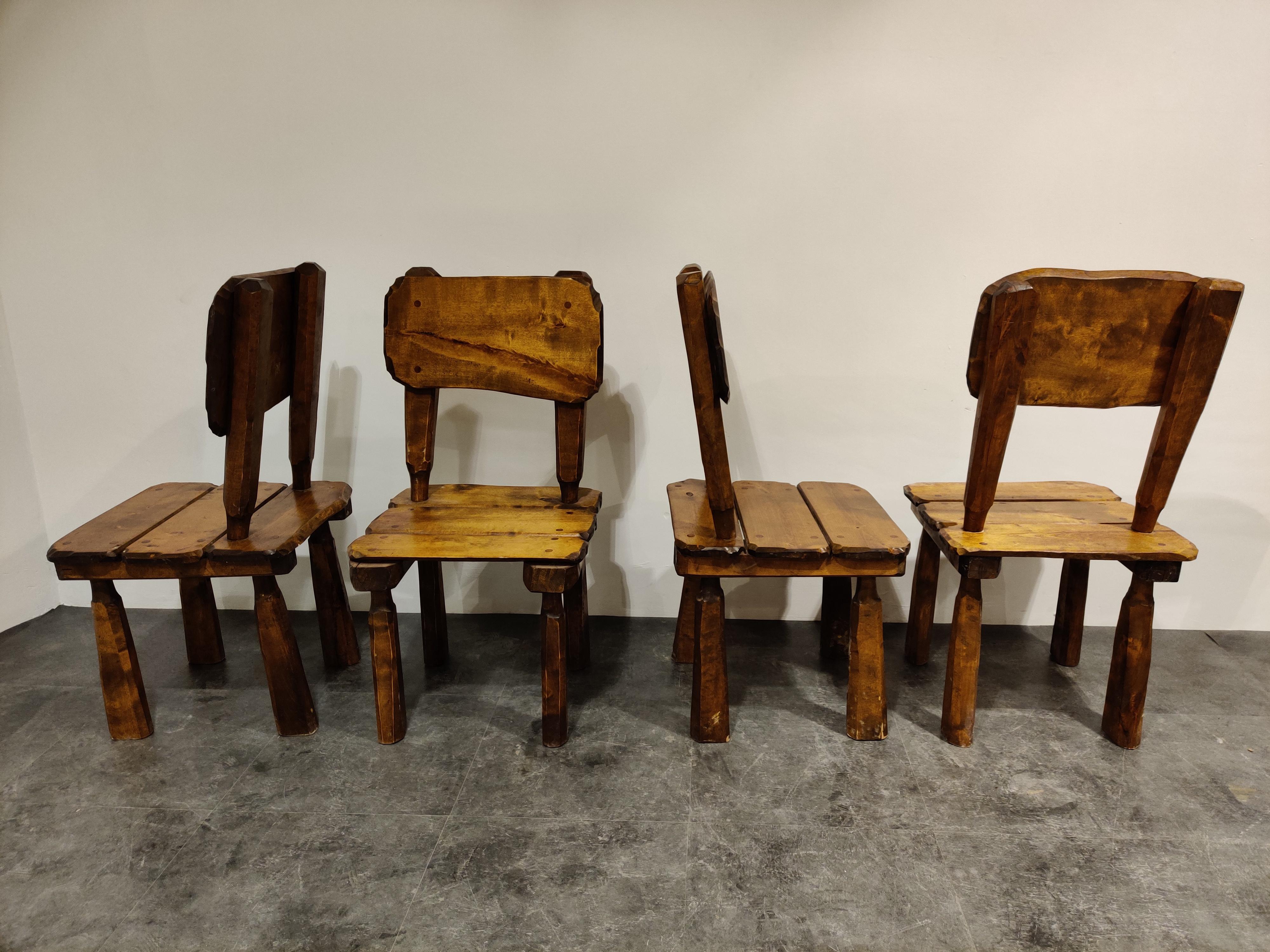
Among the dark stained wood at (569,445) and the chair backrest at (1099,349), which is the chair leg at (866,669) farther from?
the dark stained wood at (569,445)

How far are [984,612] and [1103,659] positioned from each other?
0.42m

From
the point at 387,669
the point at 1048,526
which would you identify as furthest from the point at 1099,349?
the point at 387,669

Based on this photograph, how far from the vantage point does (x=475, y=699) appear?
268 centimetres

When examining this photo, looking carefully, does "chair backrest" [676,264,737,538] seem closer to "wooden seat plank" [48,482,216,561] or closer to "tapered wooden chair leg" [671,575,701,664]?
"tapered wooden chair leg" [671,575,701,664]

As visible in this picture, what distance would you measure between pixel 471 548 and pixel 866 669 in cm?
115

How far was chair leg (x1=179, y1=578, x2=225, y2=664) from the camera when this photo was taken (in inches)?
111

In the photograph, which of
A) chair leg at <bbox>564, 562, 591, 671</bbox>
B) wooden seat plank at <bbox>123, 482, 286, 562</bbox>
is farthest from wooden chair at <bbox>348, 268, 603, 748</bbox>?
wooden seat plank at <bbox>123, 482, 286, 562</bbox>

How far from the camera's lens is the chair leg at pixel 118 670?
2.37 meters

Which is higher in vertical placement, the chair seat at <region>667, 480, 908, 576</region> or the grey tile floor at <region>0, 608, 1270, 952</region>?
the chair seat at <region>667, 480, 908, 576</region>

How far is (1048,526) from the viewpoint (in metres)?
2.34

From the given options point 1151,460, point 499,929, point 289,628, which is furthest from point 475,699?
point 1151,460

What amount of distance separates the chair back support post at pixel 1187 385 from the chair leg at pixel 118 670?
2.80m

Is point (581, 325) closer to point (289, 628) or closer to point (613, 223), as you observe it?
point (613, 223)

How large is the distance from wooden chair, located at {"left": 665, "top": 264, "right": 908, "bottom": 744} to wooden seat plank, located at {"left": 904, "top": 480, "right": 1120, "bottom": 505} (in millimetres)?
189
